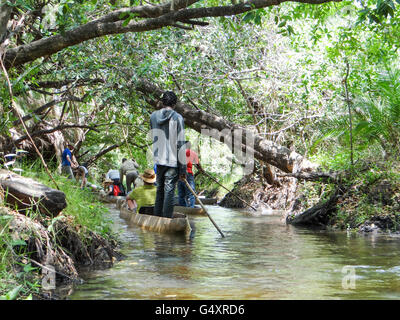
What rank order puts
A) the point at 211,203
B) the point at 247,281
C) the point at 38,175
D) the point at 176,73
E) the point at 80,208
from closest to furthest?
the point at 247,281
the point at 80,208
the point at 38,175
the point at 176,73
the point at 211,203

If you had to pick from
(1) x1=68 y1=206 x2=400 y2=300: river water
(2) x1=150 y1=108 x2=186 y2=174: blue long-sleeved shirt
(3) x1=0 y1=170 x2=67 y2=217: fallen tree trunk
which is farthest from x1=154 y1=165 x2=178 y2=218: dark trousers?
(3) x1=0 y1=170 x2=67 y2=217: fallen tree trunk

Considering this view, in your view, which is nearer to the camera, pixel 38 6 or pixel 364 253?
pixel 364 253

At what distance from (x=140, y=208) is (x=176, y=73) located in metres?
3.99

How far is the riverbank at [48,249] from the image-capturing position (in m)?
4.36

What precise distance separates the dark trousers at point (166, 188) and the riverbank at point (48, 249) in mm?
A: 2739

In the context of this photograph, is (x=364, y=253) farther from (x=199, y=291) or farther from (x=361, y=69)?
(x=361, y=69)

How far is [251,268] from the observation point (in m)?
6.08

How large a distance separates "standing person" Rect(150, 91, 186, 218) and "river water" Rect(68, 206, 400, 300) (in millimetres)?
1045

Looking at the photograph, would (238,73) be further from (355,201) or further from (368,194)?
(368,194)

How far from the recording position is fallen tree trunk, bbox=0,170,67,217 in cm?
539

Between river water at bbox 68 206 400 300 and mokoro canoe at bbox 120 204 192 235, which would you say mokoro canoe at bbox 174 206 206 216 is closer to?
mokoro canoe at bbox 120 204 192 235

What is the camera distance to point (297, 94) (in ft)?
47.1
